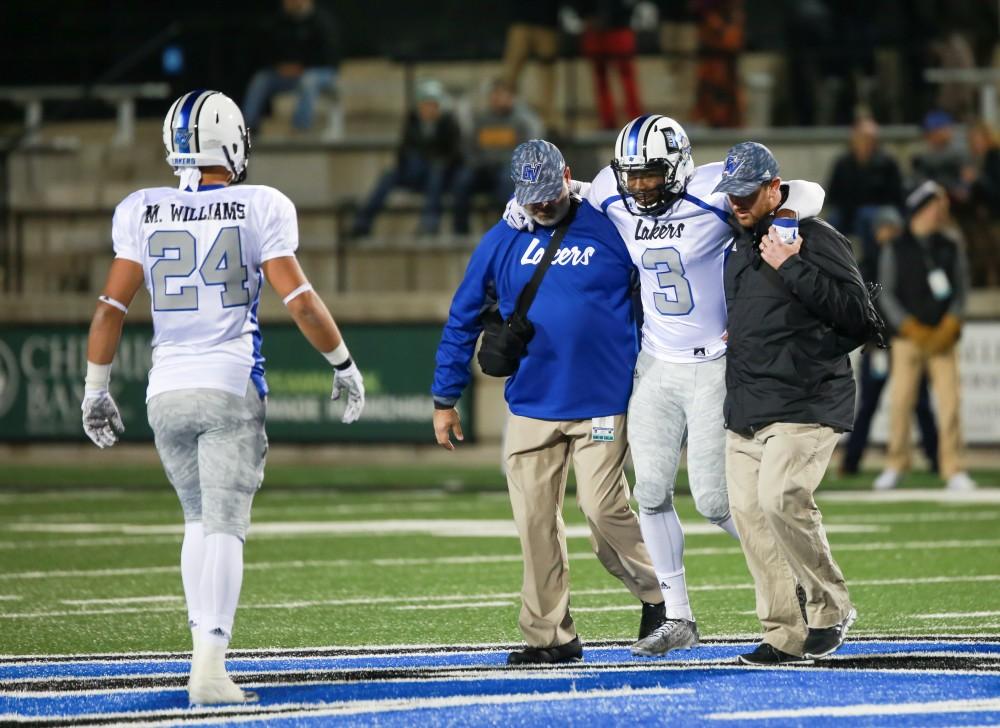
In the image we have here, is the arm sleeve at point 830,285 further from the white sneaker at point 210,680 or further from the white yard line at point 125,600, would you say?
the white yard line at point 125,600

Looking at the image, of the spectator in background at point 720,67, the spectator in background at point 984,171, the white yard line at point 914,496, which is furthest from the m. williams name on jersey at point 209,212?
the spectator in background at point 720,67

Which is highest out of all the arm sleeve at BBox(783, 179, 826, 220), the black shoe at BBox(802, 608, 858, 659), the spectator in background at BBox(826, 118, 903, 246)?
the spectator in background at BBox(826, 118, 903, 246)

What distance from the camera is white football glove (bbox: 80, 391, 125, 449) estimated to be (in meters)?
7.16

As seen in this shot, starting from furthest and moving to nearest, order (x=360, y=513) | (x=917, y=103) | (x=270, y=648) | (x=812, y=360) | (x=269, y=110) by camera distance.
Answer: (x=269, y=110) → (x=917, y=103) → (x=360, y=513) → (x=270, y=648) → (x=812, y=360)

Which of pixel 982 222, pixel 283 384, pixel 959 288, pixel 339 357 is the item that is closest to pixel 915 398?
pixel 959 288

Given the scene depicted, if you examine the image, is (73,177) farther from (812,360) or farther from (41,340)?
(812,360)

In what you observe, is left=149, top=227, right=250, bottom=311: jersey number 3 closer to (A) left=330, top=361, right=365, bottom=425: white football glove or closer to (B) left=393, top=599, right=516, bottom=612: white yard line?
(A) left=330, top=361, right=365, bottom=425: white football glove

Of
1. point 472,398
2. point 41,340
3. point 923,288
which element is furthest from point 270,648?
point 41,340

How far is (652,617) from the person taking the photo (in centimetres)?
806

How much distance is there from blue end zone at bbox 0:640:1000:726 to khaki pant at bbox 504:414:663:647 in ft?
0.83

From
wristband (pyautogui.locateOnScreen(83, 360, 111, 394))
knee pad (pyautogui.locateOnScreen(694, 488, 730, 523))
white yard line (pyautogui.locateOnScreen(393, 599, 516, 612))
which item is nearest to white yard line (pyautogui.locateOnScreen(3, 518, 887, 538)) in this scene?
white yard line (pyautogui.locateOnScreen(393, 599, 516, 612))

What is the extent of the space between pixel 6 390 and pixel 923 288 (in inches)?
376

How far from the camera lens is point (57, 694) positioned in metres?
7.09

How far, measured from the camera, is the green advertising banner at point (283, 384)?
1991cm
